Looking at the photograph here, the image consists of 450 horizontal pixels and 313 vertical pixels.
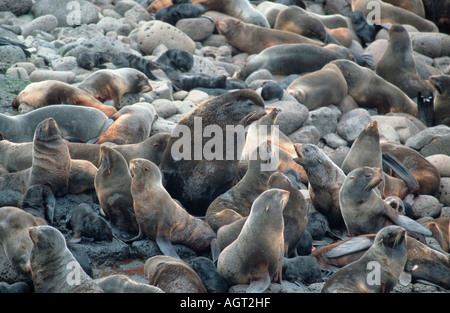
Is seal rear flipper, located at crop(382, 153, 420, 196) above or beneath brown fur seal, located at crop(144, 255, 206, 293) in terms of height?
beneath

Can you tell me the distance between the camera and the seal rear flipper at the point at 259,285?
522cm

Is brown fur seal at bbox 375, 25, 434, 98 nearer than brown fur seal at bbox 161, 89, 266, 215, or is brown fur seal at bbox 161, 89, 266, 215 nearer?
brown fur seal at bbox 161, 89, 266, 215

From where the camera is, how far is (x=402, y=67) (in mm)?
13977

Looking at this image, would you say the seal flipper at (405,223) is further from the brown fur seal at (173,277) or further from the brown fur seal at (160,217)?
the brown fur seal at (173,277)

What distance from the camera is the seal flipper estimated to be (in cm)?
667

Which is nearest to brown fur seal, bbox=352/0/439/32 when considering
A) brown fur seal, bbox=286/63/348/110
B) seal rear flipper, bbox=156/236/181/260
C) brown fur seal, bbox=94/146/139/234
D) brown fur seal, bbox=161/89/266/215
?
brown fur seal, bbox=286/63/348/110

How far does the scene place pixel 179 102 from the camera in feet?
35.6

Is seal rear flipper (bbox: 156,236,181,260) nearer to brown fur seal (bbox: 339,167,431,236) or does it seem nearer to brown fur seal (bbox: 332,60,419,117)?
brown fur seal (bbox: 339,167,431,236)

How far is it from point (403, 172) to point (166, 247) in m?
4.46

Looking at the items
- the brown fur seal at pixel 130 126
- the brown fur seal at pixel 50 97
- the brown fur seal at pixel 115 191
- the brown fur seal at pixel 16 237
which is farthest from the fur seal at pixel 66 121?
the brown fur seal at pixel 16 237

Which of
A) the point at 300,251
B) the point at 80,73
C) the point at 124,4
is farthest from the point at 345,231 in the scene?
the point at 124,4

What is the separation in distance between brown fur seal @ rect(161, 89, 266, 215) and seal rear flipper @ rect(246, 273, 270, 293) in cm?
227

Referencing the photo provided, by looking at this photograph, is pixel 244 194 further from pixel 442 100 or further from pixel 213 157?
pixel 442 100

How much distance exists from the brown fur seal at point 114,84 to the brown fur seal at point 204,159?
325 cm
